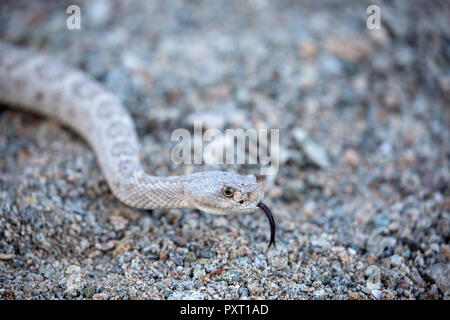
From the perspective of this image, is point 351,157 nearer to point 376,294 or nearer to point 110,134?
point 376,294

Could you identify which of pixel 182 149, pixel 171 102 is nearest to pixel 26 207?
pixel 182 149

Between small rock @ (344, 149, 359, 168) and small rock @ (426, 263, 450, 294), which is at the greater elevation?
small rock @ (344, 149, 359, 168)

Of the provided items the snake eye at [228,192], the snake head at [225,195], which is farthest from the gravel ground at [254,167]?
the snake eye at [228,192]

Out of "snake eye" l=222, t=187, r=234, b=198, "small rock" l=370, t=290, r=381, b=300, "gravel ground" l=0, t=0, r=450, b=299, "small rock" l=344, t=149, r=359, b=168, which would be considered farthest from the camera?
"small rock" l=344, t=149, r=359, b=168

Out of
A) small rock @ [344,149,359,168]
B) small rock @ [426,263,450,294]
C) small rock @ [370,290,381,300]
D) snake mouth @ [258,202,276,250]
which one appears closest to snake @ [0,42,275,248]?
snake mouth @ [258,202,276,250]

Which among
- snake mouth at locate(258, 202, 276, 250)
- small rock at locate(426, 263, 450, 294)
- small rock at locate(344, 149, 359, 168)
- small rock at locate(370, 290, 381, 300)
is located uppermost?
small rock at locate(344, 149, 359, 168)

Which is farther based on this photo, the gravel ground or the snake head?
the snake head

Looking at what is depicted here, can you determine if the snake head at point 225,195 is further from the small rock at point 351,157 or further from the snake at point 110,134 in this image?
the small rock at point 351,157

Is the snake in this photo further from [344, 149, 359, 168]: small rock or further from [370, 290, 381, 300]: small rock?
[344, 149, 359, 168]: small rock
